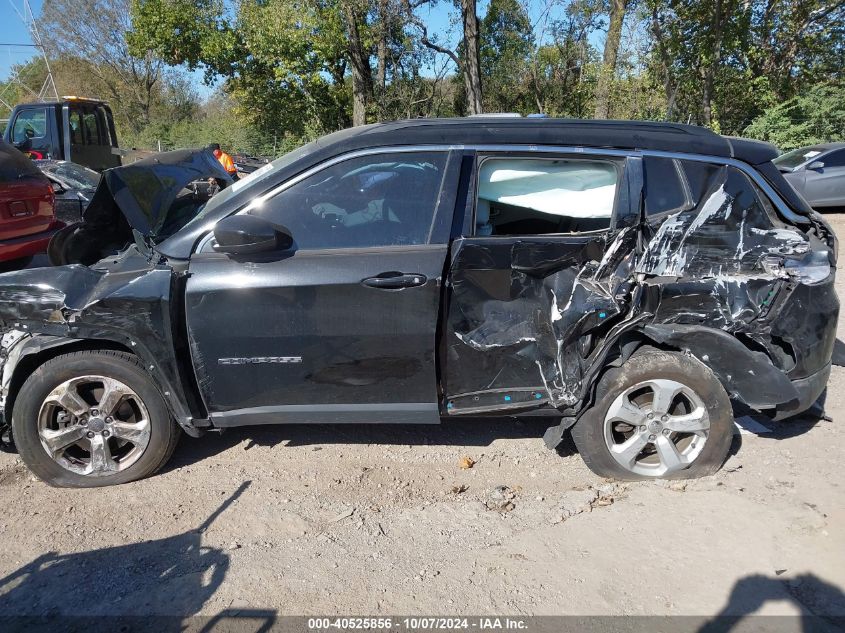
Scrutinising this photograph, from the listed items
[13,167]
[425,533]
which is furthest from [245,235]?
[13,167]

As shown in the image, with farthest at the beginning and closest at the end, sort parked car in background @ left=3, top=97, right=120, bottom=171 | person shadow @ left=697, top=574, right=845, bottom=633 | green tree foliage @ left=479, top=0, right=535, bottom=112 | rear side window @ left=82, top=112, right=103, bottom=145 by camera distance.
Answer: green tree foliage @ left=479, top=0, right=535, bottom=112 → rear side window @ left=82, top=112, right=103, bottom=145 → parked car in background @ left=3, top=97, right=120, bottom=171 → person shadow @ left=697, top=574, right=845, bottom=633

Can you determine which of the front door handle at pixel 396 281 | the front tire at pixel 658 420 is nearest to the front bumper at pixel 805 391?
the front tire at pixel 658 420

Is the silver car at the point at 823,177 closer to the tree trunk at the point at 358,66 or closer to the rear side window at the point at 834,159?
the rear side window at the point at 834,159

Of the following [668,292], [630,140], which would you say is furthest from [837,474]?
[630,140]

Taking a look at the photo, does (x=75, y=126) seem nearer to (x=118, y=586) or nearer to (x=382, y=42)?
(x=382, y=42)

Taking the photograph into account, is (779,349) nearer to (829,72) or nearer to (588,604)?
(588,604)

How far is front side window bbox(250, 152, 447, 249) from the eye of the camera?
10.7 feet

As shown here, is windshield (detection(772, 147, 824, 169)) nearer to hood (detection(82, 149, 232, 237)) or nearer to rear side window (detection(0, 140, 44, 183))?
hood (detection(82, 149, 232, 237))

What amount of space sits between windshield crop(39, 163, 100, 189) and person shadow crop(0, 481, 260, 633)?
22.7 ft

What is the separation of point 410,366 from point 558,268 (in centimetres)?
93

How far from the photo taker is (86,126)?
43.7 ft

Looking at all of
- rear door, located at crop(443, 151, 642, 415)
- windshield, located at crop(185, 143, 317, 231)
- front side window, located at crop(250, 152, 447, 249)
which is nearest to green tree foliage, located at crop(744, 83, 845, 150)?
rear door, located at crop(443, 151, 642, 415)

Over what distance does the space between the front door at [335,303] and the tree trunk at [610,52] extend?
583 inches

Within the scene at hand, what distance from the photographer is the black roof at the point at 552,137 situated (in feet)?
10.8
